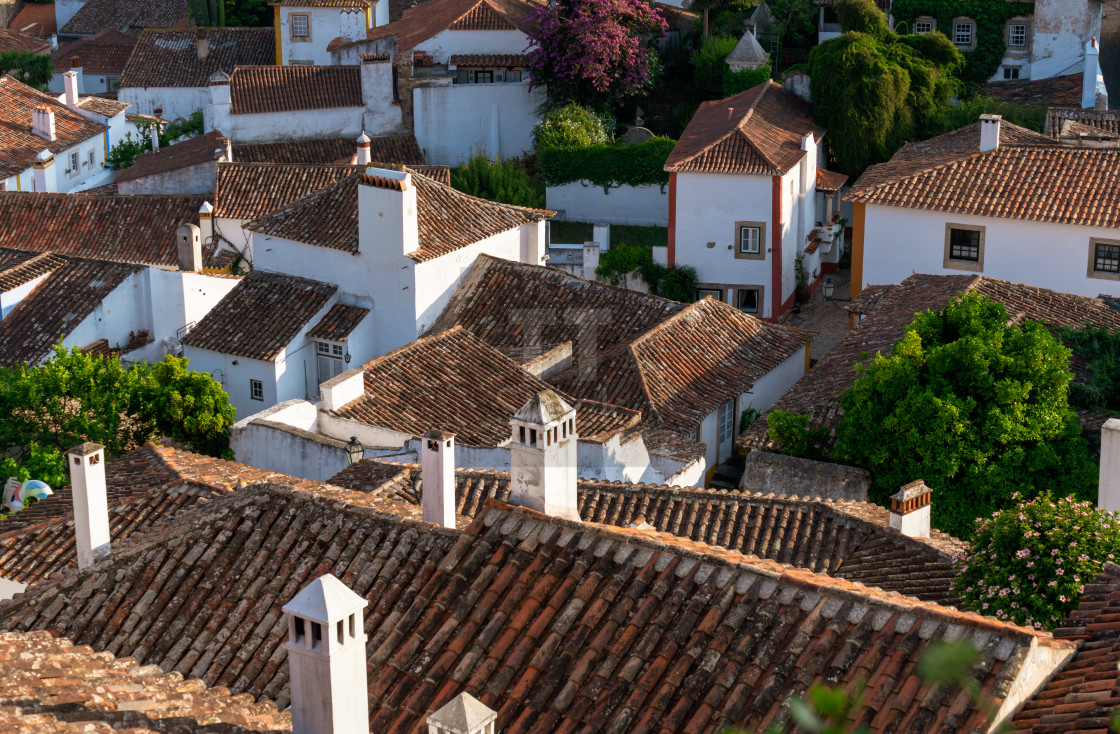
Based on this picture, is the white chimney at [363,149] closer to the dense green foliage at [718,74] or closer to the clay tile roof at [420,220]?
the clay tile roof at [420,220]

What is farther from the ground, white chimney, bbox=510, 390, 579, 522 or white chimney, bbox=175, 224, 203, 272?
white chimney, bbox=510, 390, 579, 522

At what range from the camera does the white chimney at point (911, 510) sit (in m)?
16.5

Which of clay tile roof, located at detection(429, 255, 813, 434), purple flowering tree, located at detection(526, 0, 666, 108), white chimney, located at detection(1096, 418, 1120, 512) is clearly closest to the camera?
white chimney, located at detection(1096, 418, 1120, 512)

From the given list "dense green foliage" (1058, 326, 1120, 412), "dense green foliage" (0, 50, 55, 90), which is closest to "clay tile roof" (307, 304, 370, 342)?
"dense green foliage" (1058, 326, 1120, 412)

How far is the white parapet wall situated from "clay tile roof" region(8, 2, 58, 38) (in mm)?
34624

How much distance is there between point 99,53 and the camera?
59.8 metres

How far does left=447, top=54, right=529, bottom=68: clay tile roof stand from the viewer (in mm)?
43875

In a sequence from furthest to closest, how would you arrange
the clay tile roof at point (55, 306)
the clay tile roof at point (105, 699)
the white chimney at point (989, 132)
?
the white chimney at point (989, 132)
the clay tile roof at point (55, 306)
the clay tile roof at point (105, 699)

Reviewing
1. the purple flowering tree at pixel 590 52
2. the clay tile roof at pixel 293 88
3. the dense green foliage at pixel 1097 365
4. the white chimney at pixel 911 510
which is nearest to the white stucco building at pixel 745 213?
the purple flowering tree at pixel 590 52

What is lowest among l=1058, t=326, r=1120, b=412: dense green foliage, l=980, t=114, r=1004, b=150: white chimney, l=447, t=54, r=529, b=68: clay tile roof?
l=1058, t=326, r=1120, b=412: dense green foliage

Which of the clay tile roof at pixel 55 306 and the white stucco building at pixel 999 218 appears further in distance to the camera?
the white stucco building at pixel 999 218

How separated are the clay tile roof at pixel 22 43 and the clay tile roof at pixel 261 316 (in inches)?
1453

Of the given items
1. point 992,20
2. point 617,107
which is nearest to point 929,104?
point 992,20

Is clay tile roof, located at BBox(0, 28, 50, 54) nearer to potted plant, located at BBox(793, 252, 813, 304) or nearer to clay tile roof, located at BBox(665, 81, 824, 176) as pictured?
clay tile roof, located at BBox(665, 81, 824, 176)
